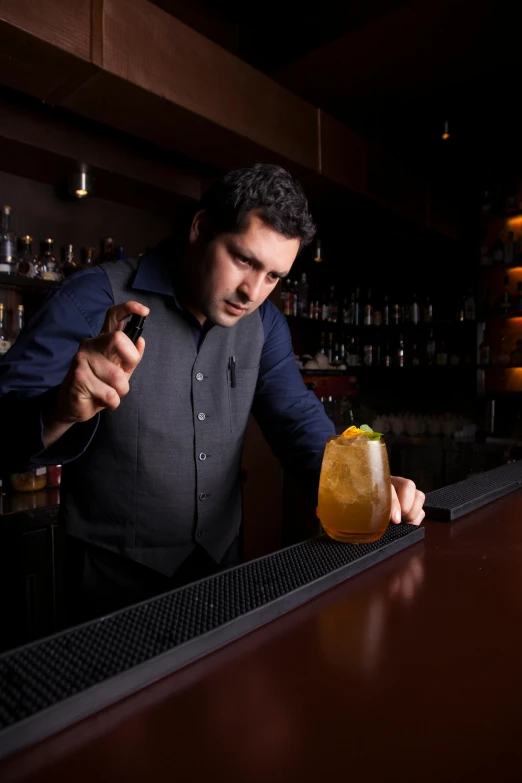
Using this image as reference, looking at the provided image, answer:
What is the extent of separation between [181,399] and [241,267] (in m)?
0.36

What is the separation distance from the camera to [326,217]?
167 inches

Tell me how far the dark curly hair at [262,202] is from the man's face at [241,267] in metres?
0.02

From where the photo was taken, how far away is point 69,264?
310cm

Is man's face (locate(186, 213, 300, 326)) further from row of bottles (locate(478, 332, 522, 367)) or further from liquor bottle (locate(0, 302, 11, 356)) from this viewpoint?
row of bottles (locate(478, 332, 522, 367))

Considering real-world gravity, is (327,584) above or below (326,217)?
below

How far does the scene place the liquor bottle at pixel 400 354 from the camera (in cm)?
544

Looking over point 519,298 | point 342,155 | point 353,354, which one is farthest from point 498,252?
point 342,155

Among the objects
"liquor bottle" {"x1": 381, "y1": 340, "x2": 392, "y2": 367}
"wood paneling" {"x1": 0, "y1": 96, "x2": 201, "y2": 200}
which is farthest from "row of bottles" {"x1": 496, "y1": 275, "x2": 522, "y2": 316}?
"wood paneling" {"x1": 0, "y1": 96, "x2": 201, "y2": 200}

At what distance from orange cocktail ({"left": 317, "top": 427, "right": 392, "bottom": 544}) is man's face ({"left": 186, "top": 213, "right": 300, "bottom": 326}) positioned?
49 cm

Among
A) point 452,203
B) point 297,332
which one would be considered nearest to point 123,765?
point 297,332

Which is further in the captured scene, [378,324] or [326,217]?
[378,324]

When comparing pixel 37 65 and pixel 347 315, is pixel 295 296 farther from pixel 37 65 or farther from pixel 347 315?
pixel 37 65

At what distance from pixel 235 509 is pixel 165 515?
0.79ft

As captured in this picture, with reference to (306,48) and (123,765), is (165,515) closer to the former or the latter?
(123,765)
